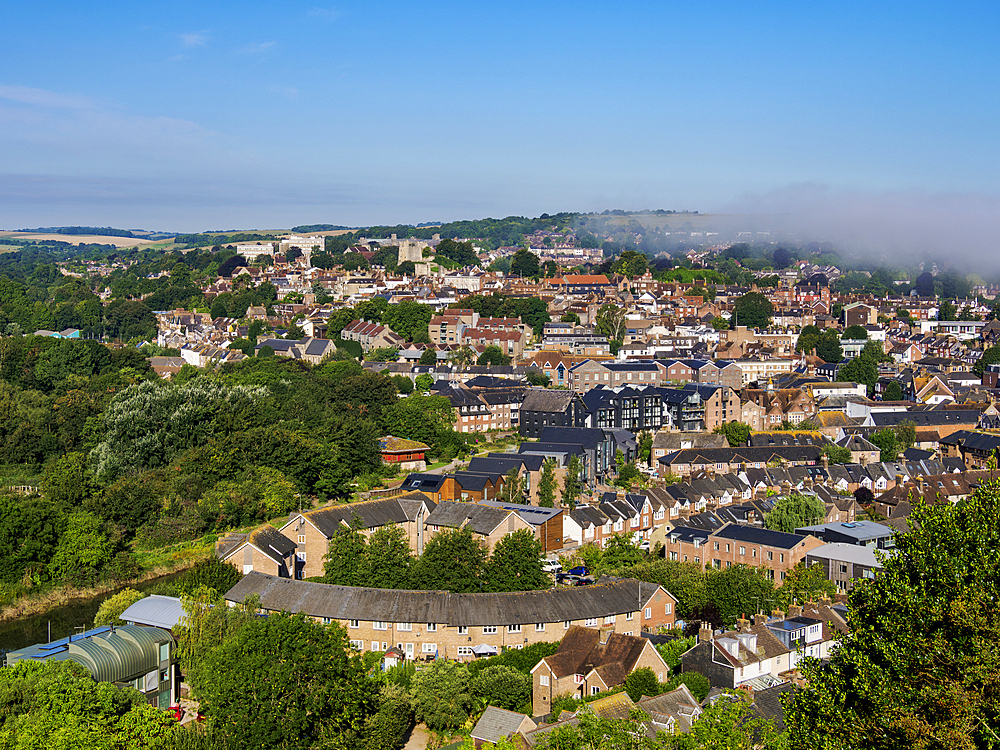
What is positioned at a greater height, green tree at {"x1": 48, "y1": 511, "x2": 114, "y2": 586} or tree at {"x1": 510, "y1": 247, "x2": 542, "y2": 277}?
tree at {"x1": 510, "y1": 247, "x2": 542, "y2": 277}

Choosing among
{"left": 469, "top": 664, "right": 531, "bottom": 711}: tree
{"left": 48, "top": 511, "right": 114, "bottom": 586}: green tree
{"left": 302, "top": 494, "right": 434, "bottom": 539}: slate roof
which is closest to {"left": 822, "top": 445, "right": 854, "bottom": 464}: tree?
{"left": 302, "top": 494, "right": 434, "bottom": 539}: slate roof

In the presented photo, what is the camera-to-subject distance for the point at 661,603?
43.7 ft

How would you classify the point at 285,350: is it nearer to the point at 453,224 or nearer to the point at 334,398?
the point at 334,398

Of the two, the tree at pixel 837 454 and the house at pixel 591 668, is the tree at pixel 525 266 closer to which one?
the tree at pixel 837 454

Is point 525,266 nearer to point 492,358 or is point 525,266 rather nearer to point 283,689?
point 492,358

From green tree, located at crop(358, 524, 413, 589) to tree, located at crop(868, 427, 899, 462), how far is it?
585 inches

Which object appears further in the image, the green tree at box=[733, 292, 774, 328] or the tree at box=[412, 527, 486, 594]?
the green tree at box=[733, 292, 774, 328]

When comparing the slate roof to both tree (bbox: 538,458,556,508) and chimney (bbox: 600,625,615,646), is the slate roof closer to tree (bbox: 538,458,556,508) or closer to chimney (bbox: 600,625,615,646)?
tree (bbox: 538,458,556,508)

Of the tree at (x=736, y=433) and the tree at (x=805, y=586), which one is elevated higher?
the tree at (x=805, y=586)

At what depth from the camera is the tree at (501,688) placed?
424 inches

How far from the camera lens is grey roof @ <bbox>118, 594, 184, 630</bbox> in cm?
1191

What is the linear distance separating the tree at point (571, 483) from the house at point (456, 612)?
7178mm

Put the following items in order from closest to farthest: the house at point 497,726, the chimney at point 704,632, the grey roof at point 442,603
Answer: the house at point 497,726 → the chimney at point 704,632 → the grey roof at point 442,603

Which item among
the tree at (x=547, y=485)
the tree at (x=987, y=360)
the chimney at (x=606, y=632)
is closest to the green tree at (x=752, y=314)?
the tree at (x=987, y=360)
